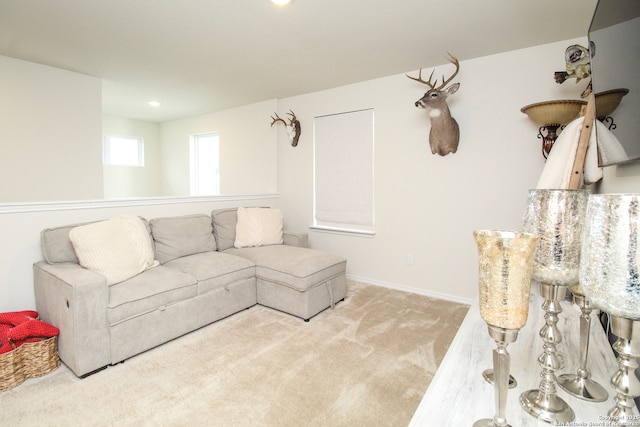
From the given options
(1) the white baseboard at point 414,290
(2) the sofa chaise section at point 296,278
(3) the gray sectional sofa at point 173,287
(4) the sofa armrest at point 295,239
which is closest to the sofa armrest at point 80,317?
(3) the gray sectional sofa at point 173,287

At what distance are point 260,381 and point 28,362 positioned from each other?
147cm

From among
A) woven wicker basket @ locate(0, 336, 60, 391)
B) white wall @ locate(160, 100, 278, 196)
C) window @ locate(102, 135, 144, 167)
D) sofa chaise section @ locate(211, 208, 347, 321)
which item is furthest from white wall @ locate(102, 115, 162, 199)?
woven wicker basket @ locate(0, 336, 60, 391)

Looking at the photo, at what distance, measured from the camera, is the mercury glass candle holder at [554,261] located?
80 cm

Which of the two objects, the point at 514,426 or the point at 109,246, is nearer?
the point at 514,426

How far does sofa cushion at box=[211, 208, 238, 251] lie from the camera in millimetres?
3607

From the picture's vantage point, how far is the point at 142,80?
12.8ft

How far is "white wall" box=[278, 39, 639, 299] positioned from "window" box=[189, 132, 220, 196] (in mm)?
2468

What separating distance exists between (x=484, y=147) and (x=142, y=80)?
4.05m

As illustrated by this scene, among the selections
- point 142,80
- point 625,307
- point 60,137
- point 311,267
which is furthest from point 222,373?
point 142,80

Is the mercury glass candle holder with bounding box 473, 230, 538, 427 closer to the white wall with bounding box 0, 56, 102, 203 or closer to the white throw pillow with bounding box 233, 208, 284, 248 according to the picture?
the white throw pillow with bounding box 233, 208, 284, 248

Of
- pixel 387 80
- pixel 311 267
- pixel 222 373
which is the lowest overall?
pixel 222 373

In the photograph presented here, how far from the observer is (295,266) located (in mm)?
2951

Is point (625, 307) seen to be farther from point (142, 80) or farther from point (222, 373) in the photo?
point (142, 80)

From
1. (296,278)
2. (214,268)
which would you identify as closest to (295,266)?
(296,278)
